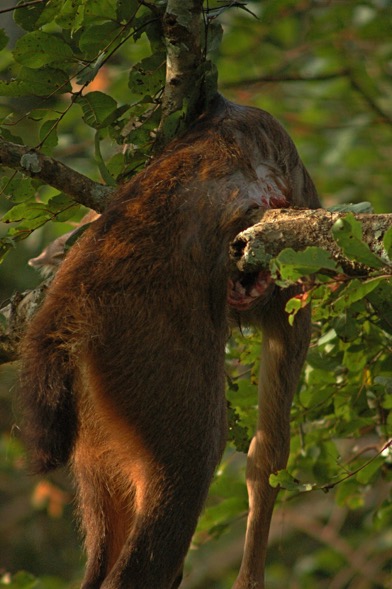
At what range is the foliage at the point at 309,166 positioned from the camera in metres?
3.81

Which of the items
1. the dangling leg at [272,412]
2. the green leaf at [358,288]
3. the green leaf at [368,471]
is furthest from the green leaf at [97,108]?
the green leaf at [368,471]

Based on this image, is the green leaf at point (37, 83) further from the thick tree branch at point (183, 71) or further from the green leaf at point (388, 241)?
the green leaf at point (388, 241)

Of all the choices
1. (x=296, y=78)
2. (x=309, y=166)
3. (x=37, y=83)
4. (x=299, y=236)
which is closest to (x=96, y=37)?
(x=37, y=83)

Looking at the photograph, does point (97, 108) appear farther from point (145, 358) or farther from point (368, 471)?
point (368, 471)

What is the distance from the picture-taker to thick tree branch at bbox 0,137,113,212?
150 inches

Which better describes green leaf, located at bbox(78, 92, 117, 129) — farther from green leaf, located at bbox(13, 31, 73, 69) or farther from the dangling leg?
the dangling leg

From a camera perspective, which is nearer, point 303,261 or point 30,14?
point 303,261

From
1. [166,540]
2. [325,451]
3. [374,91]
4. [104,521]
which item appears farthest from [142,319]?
[374,91]

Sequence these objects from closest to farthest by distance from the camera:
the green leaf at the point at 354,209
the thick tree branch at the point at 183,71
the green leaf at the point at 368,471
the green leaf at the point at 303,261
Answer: the green leaf at the point at 303,261 < the green leaf at the point at 354,209 < the thick tree branch at the point at 183,71 < the green leaf at the point at 368,471

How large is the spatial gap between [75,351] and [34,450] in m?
0.34

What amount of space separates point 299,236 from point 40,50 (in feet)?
3.84

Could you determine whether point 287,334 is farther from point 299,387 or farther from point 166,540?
point 166,540

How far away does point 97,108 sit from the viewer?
4039mm

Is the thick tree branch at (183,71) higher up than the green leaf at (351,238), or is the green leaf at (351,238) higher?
the thick tree branch at (183,71)
